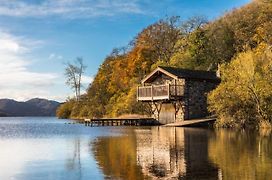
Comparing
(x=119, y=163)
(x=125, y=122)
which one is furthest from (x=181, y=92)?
(x=119, y=163)

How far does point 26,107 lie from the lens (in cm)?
18850

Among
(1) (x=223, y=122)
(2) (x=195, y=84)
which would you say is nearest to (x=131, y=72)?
(2) (x=195, y=84)

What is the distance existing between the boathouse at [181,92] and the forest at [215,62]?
9.63ft

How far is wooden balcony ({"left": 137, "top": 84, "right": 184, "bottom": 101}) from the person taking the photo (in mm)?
45469

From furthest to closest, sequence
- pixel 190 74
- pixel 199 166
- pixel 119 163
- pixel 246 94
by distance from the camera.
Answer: pixel 190 74, pixel 246 94, pixel 119 163, pixel 199 166

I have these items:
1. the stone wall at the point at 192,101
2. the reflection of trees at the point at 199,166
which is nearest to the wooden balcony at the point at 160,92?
the stone wall at the point at 192,101

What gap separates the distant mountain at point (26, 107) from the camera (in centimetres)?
18300

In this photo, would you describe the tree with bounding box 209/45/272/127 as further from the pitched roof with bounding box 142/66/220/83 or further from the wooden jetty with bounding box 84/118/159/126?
the wooden jetty with bounding box 84/118/159/126

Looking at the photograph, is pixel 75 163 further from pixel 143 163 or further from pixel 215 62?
pixel 215 62

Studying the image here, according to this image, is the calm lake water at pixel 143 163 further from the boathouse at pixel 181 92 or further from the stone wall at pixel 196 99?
the stone wall at pixel 196 99

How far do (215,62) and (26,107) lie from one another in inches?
5700

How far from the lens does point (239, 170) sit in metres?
13.4

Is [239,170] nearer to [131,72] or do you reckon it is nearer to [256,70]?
[256,70]

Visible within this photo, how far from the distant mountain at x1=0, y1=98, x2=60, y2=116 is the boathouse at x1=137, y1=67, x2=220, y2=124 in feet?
453
